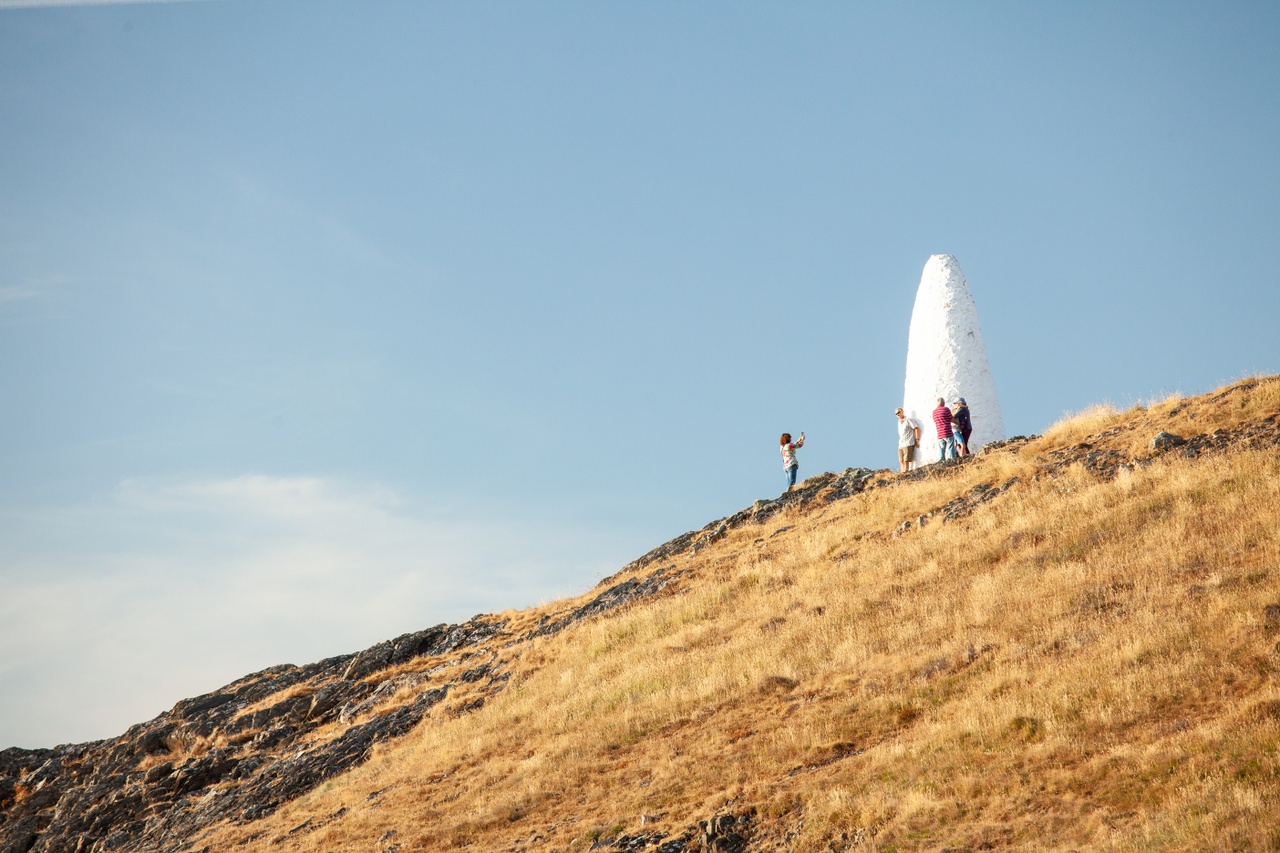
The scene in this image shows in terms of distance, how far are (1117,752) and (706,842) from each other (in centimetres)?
419

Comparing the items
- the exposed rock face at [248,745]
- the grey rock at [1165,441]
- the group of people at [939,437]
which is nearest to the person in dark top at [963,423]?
the group of people at [939,437]

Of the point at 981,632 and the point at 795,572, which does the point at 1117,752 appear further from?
the point at 795,572

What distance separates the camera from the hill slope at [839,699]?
10188mm

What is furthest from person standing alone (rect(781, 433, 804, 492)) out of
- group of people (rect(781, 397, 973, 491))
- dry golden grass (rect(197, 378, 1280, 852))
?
dry golden grass (rect(197, 378, 1280, 852))

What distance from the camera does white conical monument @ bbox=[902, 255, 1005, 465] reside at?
2789 cm

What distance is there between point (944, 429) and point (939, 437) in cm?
26

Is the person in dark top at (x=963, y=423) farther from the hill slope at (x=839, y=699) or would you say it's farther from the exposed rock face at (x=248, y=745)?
the exposed rock face at (x=248, y=745)

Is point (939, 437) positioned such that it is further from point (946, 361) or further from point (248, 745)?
point (248, 745)

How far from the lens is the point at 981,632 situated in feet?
47.0

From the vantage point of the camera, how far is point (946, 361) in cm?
2833

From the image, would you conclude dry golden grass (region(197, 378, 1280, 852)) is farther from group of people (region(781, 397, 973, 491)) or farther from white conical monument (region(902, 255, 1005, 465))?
white conical monument (region(902, 255, 1005, 465))

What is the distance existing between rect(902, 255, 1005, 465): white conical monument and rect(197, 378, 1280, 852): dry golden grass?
4.83 metres

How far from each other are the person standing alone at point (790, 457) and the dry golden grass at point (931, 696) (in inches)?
189

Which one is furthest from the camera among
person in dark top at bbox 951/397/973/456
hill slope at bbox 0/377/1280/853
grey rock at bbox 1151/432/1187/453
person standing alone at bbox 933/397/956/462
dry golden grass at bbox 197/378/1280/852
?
person in dark top at bbox 951/397/973/456
